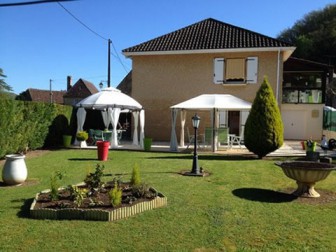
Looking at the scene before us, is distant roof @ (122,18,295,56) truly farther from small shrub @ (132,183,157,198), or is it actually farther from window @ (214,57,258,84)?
small shrub @ (132,183,157,198)

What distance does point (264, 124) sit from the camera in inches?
495

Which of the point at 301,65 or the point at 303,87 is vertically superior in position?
the point at 301,65

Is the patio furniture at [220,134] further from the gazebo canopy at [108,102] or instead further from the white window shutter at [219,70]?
the white window shutter at [219,70]

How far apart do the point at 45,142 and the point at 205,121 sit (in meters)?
9.23

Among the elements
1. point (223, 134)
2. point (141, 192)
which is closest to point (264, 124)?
point (223, 134)

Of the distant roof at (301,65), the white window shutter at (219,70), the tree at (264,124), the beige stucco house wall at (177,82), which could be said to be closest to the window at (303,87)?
the distant roof at (301,65)

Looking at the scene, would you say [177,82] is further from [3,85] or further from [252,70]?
[3,85]

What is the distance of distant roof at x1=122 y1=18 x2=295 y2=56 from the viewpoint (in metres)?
20.3

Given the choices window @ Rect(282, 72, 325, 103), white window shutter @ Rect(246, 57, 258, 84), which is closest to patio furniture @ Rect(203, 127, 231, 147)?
white window shutter @ Rect(246, 57, 258, 84)

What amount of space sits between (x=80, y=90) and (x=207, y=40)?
38697mm

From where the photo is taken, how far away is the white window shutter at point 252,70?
2033 centimetres

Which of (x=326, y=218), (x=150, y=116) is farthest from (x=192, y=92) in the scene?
(x=326, y=218)

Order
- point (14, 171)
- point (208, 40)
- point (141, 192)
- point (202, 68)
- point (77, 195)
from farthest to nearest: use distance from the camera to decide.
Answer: point (208, 40)
point (202, 68)
point (14, 171)
point (141, 192)
point (77, 195)

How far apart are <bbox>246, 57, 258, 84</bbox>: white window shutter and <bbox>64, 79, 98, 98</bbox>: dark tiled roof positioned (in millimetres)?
39355
